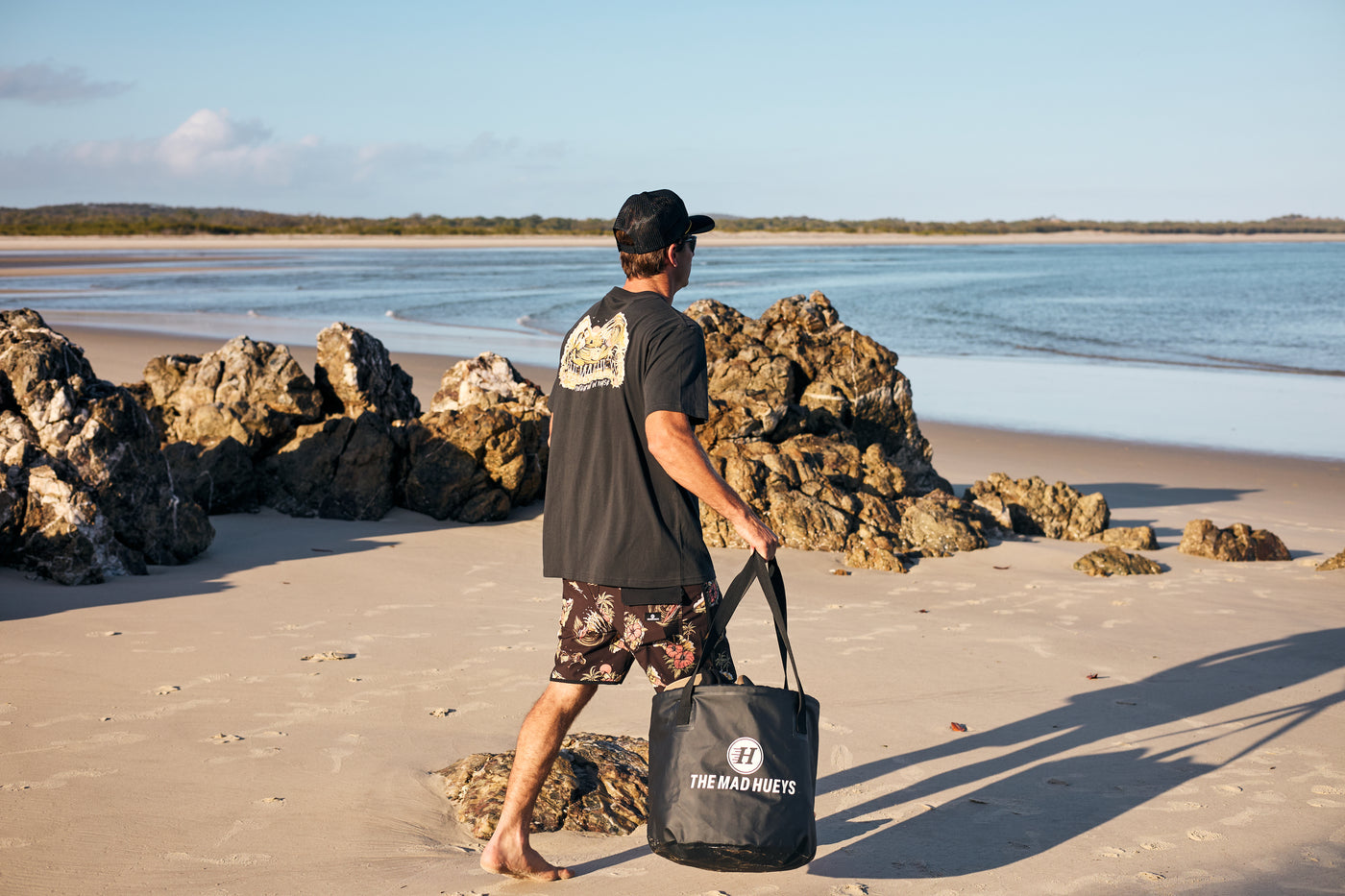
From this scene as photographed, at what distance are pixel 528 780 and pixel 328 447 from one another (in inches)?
200

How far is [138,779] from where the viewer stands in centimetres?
353

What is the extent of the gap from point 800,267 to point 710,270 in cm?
649

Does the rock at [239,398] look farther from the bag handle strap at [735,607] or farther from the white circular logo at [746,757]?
the white circular logo at [746,757]

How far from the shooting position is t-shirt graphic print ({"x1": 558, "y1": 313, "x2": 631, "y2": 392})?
2992 mm

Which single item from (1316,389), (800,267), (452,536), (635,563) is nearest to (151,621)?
(452,536)

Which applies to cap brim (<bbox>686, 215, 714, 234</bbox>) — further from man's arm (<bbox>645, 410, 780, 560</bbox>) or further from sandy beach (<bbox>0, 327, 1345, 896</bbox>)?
sandy beach (<bbox>0, 327, 1345, 896</bbox>)

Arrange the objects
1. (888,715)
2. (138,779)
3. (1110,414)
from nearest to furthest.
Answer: (138,779), (888,715), (1110,414)

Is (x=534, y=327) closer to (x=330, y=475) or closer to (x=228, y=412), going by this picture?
(x=228, y=412)

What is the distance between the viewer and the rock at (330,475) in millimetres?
7504

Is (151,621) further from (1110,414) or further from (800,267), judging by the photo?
(800,267)

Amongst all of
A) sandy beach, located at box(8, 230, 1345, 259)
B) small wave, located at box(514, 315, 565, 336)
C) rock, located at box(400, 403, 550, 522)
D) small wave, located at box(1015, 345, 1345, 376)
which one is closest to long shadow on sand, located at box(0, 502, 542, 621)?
rock, located at box(400, 403, 550, 522)

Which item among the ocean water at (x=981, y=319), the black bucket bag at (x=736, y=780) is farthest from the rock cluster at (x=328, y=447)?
the ocean water at (x=981, y=319)

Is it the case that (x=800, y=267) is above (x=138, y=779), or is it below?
above

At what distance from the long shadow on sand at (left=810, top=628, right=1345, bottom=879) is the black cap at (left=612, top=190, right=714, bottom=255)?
6.35 ft
